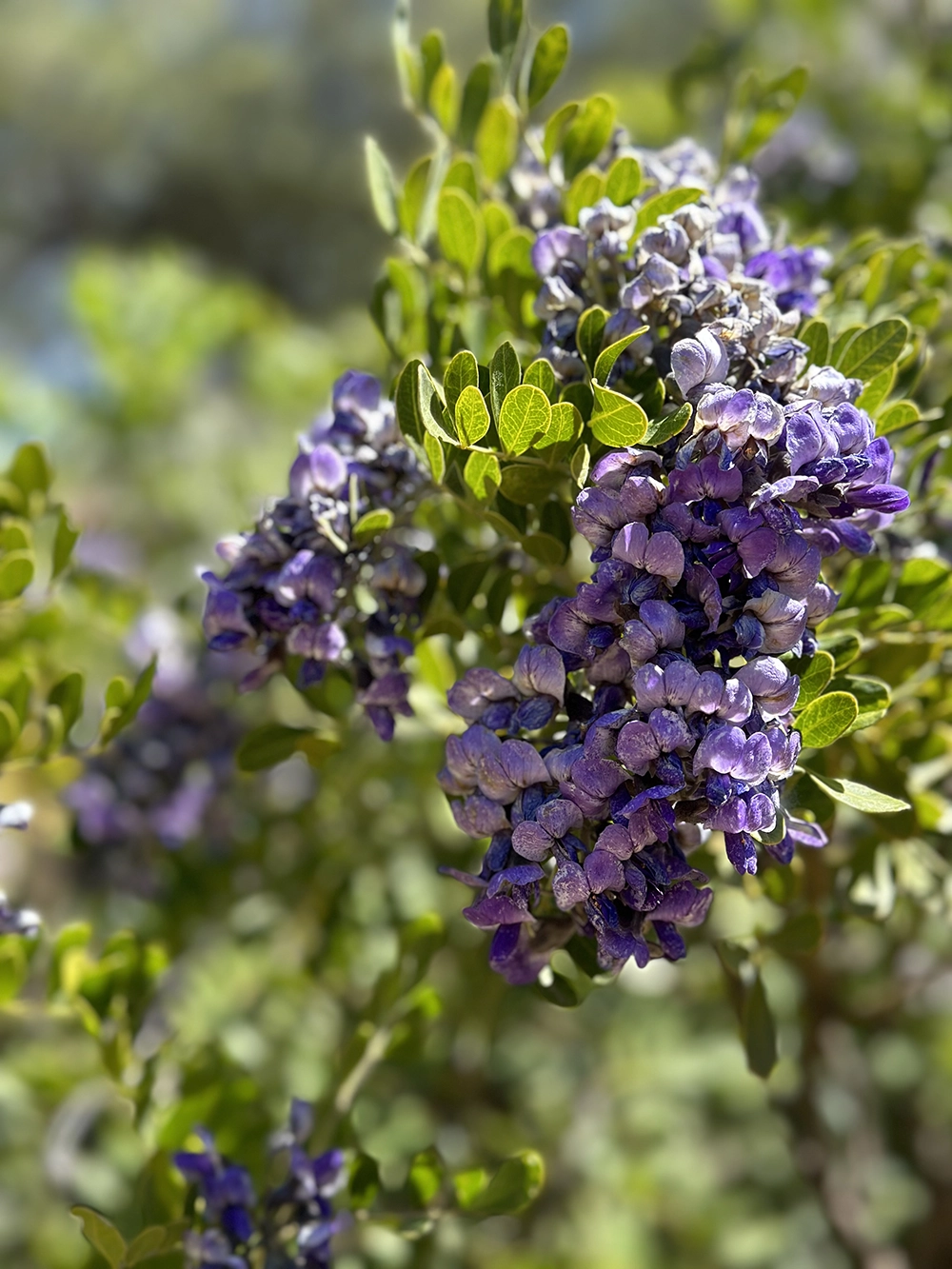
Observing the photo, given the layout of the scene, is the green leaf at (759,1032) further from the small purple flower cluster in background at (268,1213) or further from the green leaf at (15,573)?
the green leaf at (15,573)

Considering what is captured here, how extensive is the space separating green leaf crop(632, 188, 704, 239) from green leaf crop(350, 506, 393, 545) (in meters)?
0.20

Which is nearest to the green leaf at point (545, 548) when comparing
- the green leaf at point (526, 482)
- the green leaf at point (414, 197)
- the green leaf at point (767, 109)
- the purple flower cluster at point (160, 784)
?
the green leaf at point (526, 482)

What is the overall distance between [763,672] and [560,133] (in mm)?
456

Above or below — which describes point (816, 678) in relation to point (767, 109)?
below

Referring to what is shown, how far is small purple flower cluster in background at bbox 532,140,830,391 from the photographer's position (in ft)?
1.82

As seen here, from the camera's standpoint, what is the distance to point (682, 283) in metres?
0.58

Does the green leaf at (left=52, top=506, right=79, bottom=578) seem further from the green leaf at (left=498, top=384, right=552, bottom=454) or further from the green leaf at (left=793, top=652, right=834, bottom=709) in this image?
the green leaf at (left=793, top=652, right=834, bottom=709)

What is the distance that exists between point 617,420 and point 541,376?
2.2 inches

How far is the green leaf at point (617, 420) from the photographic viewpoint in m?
0.51

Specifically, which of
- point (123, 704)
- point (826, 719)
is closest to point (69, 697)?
point (123, 704)

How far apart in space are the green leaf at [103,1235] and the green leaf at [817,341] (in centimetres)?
56

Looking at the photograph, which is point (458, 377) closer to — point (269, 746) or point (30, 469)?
point (269, 746)

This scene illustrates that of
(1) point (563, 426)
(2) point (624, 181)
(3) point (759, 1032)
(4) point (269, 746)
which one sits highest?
(2) point (624, 181)

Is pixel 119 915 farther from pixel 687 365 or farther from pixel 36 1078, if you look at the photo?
pixel 687 365
